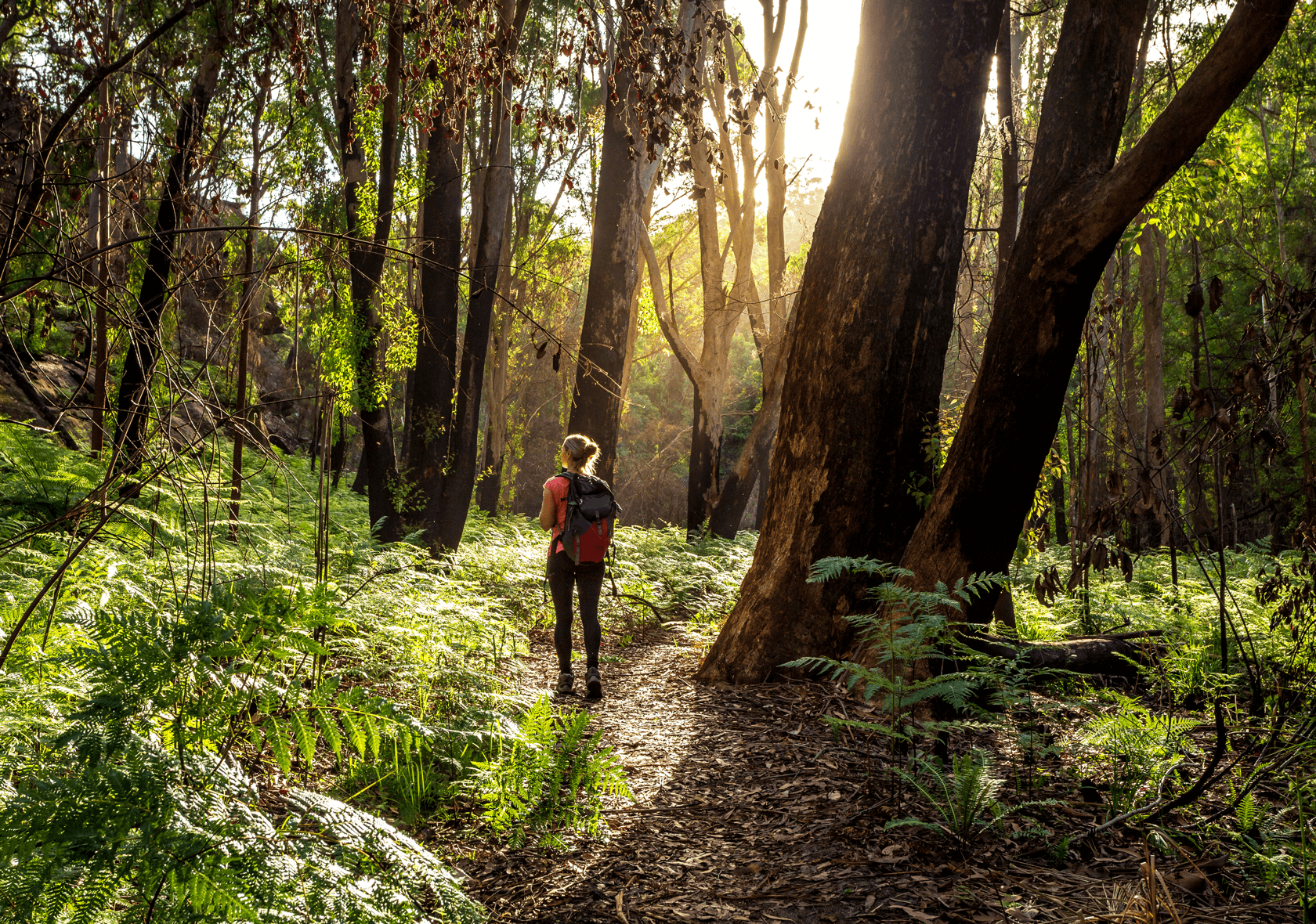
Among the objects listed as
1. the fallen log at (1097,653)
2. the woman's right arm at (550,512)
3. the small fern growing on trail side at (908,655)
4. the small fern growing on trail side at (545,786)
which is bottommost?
the small fern growing on trail side at (545,786)

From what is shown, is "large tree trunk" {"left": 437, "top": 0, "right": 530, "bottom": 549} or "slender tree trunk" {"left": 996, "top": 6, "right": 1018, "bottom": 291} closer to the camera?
"slender tree trunk" {"left": 996, "top": 6, "right": 1018, "bottom": 291}

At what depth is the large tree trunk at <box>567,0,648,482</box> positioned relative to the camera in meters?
9.99

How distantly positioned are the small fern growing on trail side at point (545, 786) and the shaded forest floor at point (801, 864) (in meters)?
0.12

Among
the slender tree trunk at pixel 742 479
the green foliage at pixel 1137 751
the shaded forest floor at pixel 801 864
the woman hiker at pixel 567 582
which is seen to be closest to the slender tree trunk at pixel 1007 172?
the woman hiker at pixel 567 582

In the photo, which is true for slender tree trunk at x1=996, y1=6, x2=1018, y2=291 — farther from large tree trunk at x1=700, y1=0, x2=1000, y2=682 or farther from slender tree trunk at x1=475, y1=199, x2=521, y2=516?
slender tree trunk at x1=475, y1=199, x2=521, y2=516

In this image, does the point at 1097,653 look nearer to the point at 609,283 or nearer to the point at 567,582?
the point at 567,582

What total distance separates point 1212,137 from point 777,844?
36.4ft

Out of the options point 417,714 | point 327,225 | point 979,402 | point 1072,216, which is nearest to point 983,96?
point 1072,216

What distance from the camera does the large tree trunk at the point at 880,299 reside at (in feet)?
16.0

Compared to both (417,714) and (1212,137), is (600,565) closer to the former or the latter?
(417,714)

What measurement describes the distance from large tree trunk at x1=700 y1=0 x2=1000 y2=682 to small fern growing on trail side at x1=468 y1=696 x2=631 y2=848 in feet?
6.68

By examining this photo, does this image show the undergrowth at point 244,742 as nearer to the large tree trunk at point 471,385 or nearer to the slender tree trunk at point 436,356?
the slender tree trunk at point 436,356

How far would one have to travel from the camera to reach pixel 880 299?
489 centimetres

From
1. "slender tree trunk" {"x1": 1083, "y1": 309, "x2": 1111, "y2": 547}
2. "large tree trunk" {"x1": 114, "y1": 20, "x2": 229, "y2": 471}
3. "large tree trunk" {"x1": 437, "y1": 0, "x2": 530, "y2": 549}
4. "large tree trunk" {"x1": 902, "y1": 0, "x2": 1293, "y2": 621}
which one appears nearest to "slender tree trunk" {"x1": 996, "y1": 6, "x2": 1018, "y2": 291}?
"slender tree trunk" {"x1": 1083, "y1": 309, "x2": 1111, "y2": 547}
